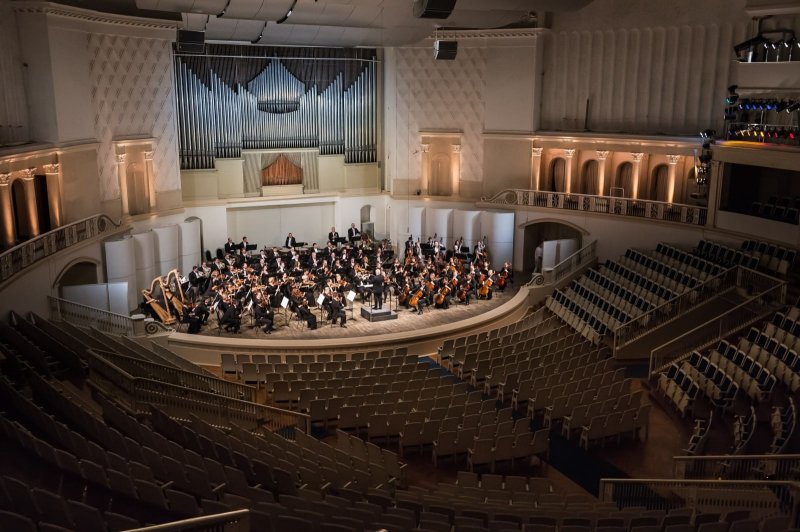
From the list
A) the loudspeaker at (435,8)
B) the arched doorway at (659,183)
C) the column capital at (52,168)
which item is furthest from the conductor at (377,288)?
the arched doorway at (659,183)

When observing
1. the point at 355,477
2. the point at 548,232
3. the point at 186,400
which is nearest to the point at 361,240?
the point at 548,232

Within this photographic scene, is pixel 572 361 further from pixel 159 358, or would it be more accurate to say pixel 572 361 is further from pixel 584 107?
pixel 584 107

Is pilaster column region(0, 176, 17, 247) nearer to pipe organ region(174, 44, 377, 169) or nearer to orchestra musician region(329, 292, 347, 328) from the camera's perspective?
orchestra musician region(329, 292, 347, 328)

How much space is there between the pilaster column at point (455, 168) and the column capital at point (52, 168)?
1370 cm

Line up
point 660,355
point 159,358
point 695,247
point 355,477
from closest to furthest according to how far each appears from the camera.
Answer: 1. point 355,477
2. point 159,358
3. point 660,355
4. point 695,247

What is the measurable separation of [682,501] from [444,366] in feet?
26.9

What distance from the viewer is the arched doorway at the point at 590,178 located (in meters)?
26.3

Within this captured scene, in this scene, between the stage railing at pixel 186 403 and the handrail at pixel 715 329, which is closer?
the stage railing at pixel 186 403

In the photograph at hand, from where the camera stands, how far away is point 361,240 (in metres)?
27.8

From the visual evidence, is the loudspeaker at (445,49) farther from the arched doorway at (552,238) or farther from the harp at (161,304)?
the harp at (161,304)

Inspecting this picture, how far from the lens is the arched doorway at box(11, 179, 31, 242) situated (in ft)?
63.7

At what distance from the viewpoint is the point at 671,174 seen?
2395 centimetres

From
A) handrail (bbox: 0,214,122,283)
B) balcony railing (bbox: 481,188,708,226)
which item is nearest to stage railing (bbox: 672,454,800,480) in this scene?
balcony railing (bbox: 481,188,708,226)

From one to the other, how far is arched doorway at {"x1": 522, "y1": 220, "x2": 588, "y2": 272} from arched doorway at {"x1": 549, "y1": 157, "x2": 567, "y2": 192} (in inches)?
52.5
